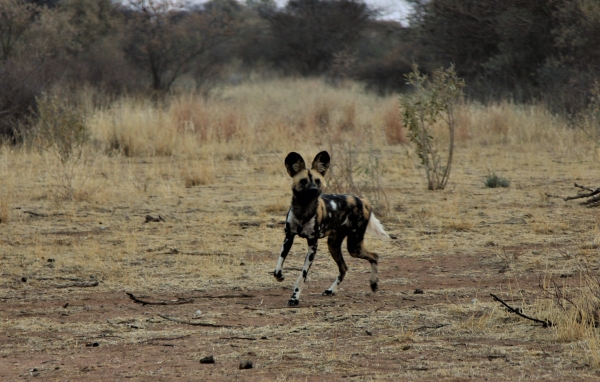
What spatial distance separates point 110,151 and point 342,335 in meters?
9.99

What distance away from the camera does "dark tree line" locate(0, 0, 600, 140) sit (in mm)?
17141

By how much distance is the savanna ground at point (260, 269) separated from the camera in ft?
14.2

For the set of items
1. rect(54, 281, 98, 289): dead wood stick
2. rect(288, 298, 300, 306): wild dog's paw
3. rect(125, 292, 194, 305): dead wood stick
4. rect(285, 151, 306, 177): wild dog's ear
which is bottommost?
rect(54, 281, 98, 289): dead wood stick

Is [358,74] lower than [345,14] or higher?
lower

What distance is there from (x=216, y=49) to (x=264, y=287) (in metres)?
22.2

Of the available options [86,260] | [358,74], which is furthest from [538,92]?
[86,260]

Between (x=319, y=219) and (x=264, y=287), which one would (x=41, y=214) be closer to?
(x=264, y=287)

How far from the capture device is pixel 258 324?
5.12m

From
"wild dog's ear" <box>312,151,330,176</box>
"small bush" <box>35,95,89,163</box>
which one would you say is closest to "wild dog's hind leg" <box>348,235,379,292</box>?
"wild dog's ear" <box>312,151,330,176</box>

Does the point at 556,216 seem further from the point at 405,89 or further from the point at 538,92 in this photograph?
the point at 405,89

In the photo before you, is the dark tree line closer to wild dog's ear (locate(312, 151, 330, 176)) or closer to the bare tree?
the bare tree

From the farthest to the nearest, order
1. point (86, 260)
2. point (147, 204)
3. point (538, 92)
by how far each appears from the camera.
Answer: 1. point (538, 92)
2. point (147, 204)
3. point (86, 260)

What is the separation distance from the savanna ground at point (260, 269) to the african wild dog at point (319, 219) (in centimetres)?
25

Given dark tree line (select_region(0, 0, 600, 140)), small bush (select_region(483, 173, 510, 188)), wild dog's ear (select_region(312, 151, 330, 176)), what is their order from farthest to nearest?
dark tree line (select_region(0, 0, 600, 140)) → small bush (select_region(483, 173, 510, 188)) → wild dog's ear (select_region(312, 151, 330, 176))
